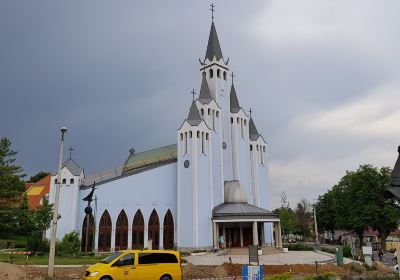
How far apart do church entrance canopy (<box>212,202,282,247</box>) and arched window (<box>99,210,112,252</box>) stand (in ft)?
39.9

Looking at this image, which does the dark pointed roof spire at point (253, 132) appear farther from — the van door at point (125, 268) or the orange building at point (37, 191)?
the van door at point (125, 268)

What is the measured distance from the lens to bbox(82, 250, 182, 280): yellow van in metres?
16.6

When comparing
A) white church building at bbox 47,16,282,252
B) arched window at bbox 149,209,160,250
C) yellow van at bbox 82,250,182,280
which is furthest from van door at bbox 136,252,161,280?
arched window at bbox 149,209,160,250

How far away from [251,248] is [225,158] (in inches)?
1212

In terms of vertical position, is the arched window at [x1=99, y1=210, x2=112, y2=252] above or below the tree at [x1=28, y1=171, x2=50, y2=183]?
below

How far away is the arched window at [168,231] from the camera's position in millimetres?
45406

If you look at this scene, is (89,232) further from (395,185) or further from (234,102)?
(395,185)

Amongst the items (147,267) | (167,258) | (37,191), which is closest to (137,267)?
(147,267)

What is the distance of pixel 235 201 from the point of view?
45969mm

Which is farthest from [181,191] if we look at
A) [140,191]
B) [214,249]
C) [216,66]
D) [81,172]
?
[216,66]

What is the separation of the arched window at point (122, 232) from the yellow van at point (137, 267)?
1059 inches

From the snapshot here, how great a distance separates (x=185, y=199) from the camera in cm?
4409

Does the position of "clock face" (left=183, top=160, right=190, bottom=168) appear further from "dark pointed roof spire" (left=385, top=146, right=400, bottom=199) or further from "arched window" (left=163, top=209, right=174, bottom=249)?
"dark pointed roof spire" (left=385, top=146, right=400, bottom=199)

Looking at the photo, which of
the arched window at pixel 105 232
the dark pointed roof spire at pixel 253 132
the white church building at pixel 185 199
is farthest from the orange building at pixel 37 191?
the dark pointed roof spire at pixel 253 132
